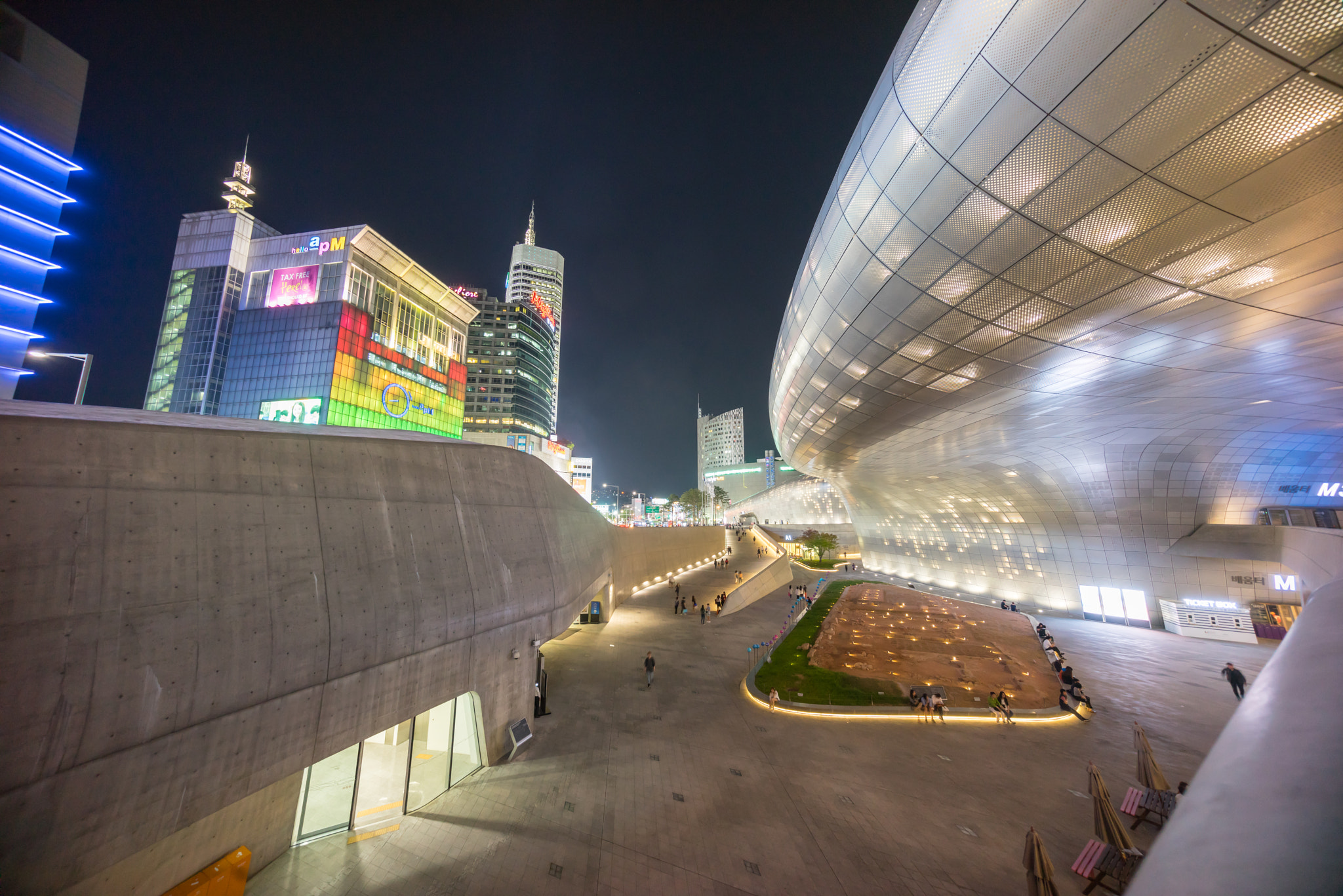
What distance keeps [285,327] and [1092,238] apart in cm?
7985

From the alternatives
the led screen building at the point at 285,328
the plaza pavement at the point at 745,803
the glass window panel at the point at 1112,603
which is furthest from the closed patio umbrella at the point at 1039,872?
the led screen building at the point at 285,328

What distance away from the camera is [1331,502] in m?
27.3

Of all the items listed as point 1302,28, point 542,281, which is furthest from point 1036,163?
point 542,281

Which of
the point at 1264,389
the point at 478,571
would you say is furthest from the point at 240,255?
the point at 1264,389

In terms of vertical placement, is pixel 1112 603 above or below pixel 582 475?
below

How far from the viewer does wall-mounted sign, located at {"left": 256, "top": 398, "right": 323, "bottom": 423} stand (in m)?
58.9

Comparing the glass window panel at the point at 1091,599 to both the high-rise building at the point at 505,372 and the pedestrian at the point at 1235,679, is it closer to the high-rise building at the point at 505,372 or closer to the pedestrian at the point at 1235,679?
the pedestrian at the point at 1235,679

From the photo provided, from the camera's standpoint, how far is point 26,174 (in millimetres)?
26781

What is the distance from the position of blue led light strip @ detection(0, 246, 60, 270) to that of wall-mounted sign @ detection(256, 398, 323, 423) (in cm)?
3163

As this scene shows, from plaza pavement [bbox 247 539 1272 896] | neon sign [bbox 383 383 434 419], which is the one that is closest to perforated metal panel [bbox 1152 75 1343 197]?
plaza pavement [bbox 247 539 1272 896]

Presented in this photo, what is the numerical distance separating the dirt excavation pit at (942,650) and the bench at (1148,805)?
560 centimetres

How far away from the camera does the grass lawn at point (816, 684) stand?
16.2 metres

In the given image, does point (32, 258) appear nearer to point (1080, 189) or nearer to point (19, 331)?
point (19, 331)

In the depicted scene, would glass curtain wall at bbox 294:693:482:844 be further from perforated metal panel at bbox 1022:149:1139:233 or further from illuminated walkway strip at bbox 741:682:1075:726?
perforated metal panel at bbox 1022:149:1139:233
